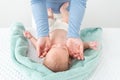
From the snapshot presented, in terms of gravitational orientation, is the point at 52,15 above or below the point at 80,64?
above

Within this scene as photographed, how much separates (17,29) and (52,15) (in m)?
0.24

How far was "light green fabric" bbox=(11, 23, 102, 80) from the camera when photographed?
1075 millimetres

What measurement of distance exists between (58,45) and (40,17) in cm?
17

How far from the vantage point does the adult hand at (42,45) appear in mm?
1229

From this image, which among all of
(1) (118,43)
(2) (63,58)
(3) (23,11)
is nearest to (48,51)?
(2) (63,58)

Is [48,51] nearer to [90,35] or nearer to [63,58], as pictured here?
[63,58]

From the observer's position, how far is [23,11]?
1.91 metres

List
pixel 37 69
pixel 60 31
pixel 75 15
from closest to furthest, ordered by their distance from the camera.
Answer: pixel 37 69
pixel 75 15
pixel 60 31

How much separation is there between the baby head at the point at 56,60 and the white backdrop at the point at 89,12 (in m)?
0.82

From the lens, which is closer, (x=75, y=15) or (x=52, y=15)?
(x=75, y=15)

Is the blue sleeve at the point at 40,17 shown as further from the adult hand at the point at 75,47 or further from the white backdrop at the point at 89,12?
the white backdrop at the point at 89,12

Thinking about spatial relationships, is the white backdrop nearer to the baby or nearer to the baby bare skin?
the baby

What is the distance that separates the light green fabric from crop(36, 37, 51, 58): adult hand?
0.08 m

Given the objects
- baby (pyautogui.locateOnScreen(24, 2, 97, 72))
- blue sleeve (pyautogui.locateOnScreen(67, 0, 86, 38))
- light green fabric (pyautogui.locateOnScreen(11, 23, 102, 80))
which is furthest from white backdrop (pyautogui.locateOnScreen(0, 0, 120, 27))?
blue sleeve (pyautogui.locateOnScreen(67, 0, 86, 38))
